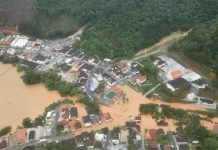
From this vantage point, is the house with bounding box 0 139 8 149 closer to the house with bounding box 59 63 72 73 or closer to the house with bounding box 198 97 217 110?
the house with bounding box 59 63 72 73

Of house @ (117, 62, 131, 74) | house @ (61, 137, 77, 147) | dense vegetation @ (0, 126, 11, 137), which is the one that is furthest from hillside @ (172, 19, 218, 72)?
dense vegetation @ (0, 126, 11, 137)

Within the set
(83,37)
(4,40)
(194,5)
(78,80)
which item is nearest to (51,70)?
(78,80)

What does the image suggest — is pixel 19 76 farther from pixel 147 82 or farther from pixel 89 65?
pixel 147 82

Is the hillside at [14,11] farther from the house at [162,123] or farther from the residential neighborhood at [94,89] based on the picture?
the house at [162,123]

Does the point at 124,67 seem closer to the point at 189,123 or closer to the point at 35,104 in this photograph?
the point at 35,104

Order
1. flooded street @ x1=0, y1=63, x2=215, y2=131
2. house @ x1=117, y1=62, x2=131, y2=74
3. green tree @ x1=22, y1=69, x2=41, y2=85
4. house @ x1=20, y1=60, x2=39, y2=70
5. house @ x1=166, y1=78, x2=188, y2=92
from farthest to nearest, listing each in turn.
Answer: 1. house @ x1=20, y1=60, x2=39, y2=70
2. house @ x1=117, y1=62, x2=131, y2=74
3. green tree @ x1=22, y1=69, x2=41, y2=85
4. house @ x1=166, y1=78, x2=188, y2=92
5. flooded street @ x1=0, y1=63, x2=215, y2=131

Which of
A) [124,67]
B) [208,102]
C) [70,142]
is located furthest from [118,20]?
[70,142]
